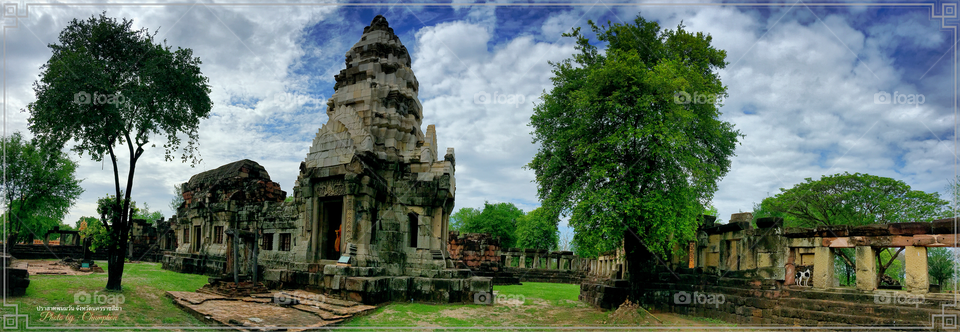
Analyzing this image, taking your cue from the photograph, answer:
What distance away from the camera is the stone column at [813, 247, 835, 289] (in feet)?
38.6

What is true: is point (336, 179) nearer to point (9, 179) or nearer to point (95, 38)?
point (95, 38)

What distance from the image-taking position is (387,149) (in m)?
17.6

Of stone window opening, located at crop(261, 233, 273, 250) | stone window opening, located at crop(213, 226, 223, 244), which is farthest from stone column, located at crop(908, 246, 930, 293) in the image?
stone window opening, located at crop(213, 226, 223, 244)

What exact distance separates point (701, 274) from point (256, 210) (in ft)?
59.0

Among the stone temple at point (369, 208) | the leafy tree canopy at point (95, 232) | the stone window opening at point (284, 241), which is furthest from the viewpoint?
the leafy tree canopy at point (95, 232)

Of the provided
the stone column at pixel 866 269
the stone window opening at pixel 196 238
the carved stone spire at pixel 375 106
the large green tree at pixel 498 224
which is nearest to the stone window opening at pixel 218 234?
the stone window opening at pixel 196 238

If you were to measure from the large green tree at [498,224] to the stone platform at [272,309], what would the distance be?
43.6 metres

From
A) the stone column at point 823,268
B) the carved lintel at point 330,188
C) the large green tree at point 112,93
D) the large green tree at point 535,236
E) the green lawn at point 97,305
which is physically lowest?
the large green tree at point 535,236

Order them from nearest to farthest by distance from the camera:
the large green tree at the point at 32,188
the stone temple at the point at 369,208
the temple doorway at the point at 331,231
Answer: the stone temple at the point at 369,208, the temple doorway at the point at 331,231, the large green tree at the point at 32,188

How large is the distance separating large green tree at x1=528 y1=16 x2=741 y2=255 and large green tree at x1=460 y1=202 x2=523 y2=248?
138 feet

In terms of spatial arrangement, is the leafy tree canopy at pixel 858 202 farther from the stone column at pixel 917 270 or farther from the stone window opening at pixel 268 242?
the stone window opening at pixel 268 242

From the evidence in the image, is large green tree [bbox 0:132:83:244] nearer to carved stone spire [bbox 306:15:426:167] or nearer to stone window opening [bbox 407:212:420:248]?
carved stone spire [bbox 306:15:426:167]

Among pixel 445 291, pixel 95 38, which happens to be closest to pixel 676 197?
pixel 445 291

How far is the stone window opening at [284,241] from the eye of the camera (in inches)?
749
